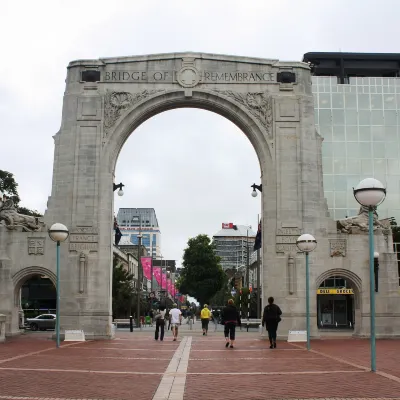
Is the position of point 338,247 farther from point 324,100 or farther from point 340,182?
point 324,100

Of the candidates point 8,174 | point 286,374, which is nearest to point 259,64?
point 286,374

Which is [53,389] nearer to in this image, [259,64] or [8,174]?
[259,64]

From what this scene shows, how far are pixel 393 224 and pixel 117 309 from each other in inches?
1064

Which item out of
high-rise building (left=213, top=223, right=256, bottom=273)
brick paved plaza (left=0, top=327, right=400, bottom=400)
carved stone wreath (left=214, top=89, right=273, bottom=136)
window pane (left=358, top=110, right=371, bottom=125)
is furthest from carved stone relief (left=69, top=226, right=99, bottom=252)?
high-rise building (left=213, top=223, right=256, bottom=273)

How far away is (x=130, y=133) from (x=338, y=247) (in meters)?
11.6

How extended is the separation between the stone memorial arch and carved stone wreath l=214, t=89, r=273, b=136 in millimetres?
49

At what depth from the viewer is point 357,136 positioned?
182 feet

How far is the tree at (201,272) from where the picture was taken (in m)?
81.7

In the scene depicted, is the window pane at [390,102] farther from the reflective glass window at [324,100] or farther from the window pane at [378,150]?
the reflective glass window at [324,100]

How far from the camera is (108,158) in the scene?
31.4 meters

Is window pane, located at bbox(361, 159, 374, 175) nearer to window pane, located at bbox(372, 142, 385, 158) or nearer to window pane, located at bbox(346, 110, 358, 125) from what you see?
window pane, located at bbox(372, 142, 385, 158)

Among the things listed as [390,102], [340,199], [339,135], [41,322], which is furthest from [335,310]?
[41,322]

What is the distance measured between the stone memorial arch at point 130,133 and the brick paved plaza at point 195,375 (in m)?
9.77

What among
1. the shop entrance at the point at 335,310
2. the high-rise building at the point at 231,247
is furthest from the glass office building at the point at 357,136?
the high-rise building at the point at 231,247
